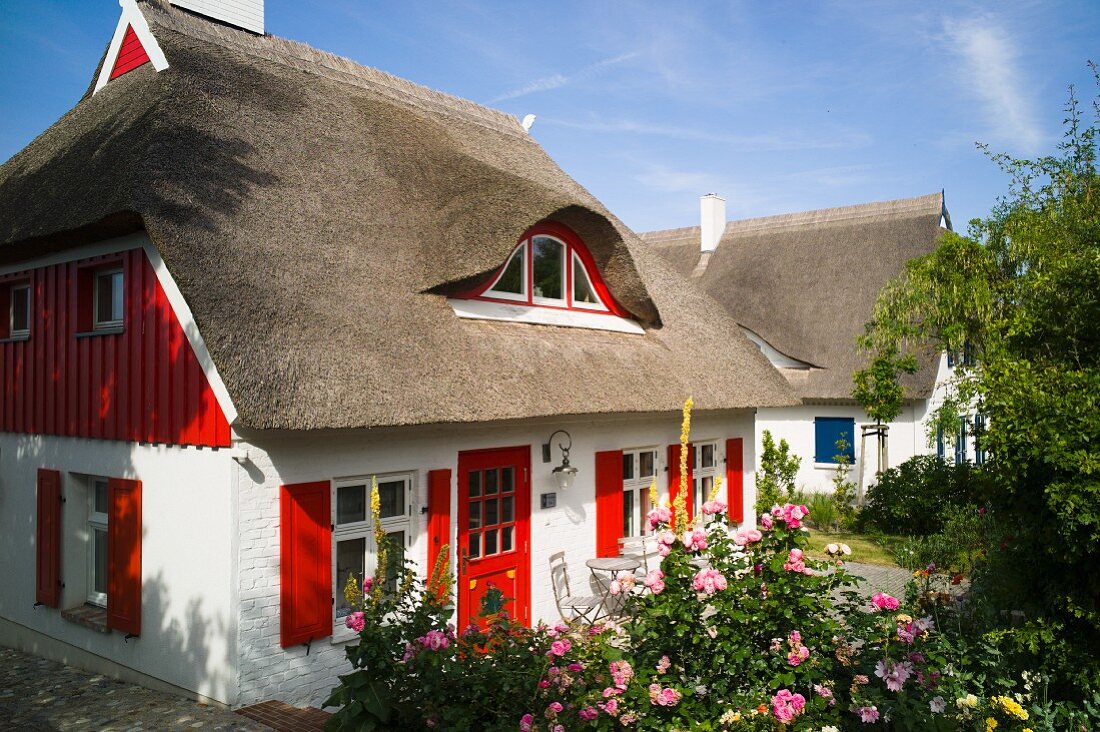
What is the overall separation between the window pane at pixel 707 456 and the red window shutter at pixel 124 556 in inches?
281

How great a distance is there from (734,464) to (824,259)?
10.8 m

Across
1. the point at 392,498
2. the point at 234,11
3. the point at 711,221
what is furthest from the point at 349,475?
the point at 711,221

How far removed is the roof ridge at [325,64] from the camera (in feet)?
30.6

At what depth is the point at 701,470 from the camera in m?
11.3

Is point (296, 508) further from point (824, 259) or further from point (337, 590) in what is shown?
point (824, 259)

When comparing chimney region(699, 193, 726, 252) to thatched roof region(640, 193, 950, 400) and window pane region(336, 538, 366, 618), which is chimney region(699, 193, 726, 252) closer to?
thatched roof region(640, 193, 950, 400)

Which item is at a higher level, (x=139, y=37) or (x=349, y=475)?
(x=139, y=37)

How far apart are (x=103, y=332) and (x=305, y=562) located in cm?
285

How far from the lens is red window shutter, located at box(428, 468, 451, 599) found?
7.34 metres

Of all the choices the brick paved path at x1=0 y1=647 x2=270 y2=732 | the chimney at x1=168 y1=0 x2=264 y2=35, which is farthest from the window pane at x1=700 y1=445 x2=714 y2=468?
the chimney at x1=168 y1=0 x2=264 y2=35

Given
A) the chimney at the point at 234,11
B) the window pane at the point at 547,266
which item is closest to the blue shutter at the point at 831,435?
the window pane at the point at 547,266

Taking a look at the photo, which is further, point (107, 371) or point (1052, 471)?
point (107, 371)

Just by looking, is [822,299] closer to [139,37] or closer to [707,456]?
[707,456]

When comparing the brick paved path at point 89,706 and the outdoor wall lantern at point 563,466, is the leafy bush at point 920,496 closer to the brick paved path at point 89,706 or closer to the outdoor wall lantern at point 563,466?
the outdoor wall lantern at point 563,466
